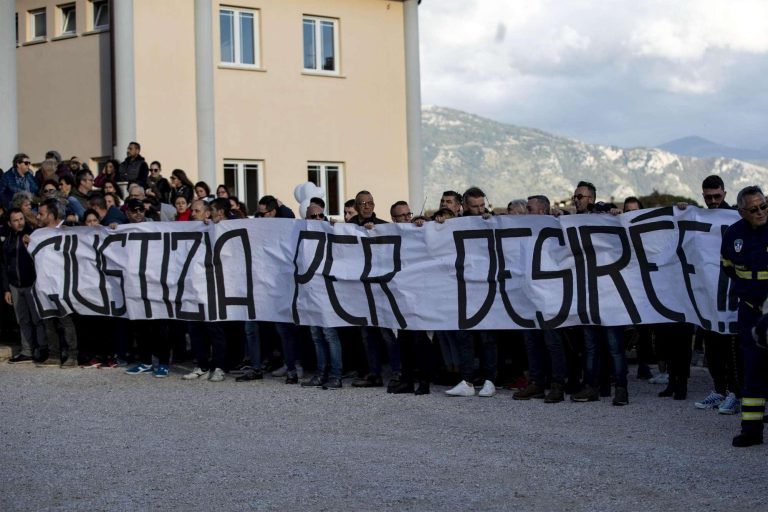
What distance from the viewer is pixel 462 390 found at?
1168 cm

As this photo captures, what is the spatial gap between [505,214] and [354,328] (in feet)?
7.74

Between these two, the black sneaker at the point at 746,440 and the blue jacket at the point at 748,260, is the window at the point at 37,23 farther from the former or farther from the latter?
the black sneaker at the point at 746,440

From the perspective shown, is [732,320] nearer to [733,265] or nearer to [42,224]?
[733,265]

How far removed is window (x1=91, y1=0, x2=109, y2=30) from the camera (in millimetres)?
25875

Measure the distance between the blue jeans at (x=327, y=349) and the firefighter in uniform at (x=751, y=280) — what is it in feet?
15.6

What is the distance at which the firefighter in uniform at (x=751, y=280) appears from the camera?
904cm

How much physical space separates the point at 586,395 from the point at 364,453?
3.32 meters

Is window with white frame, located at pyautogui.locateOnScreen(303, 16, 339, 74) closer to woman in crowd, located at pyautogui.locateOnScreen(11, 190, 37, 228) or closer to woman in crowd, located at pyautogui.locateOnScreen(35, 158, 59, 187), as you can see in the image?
woman in crowd, located at pyautogui.locateOnScreen(35, 158, 59, 187)

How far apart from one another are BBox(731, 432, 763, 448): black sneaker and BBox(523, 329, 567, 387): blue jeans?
2667 millimetres

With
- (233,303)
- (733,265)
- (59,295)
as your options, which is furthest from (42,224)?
(733,265)

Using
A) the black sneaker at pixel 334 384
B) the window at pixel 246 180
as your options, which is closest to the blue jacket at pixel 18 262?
the black sneaker at pixel 334 384

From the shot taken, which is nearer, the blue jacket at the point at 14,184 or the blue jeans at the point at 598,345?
the blue jeans at the point at 598,345

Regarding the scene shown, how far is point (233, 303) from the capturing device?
1344cm

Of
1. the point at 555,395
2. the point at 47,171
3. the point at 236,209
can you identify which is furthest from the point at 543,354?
the point at 47,171
